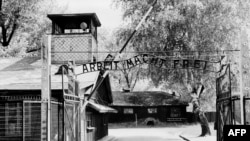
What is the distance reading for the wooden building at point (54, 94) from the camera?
12578mm

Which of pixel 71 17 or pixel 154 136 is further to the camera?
pixel 154 136

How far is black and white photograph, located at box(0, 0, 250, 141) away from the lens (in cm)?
1298

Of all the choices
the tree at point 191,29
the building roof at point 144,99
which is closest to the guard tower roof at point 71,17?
the tree at point 191,29

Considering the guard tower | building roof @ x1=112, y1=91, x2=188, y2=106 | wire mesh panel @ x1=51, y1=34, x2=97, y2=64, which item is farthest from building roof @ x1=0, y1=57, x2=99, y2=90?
building roof @ x1=112, y1=91, x2=188, y2=106

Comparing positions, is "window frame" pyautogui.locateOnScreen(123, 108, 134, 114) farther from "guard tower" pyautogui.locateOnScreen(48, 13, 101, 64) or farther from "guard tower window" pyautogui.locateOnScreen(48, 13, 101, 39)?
"guard tower window" pyautogui.locateOnScreen(48, 13, 101, 39)

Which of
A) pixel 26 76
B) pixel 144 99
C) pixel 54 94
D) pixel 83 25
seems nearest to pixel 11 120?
pixel 54 94

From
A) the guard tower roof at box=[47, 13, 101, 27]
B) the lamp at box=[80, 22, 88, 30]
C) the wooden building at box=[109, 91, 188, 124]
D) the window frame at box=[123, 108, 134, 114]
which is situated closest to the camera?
the lamp at box=[80, 22, 88, 30]

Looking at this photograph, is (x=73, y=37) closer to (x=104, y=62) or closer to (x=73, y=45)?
(x=73, y=45)

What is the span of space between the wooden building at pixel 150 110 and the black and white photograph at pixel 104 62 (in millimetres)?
19994

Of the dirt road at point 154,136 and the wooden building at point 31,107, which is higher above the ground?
the wooden building at point 31,107

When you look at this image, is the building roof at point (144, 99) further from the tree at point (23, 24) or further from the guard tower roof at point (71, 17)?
the guard tower roof at point (71, 17)

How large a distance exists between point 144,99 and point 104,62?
41643 millimetres

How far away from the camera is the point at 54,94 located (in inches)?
698

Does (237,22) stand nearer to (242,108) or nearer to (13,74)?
(13,74)
